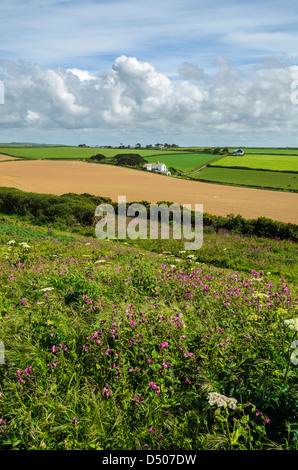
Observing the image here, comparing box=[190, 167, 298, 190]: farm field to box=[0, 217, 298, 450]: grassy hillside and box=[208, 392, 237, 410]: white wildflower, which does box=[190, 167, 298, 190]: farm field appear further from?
box=[208, 392, 237, 410]: white wildflower

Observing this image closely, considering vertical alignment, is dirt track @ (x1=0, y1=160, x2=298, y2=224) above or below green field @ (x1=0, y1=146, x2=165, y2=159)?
below

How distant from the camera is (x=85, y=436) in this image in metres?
3.93

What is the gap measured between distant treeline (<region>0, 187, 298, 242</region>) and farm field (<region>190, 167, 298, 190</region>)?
43574mm

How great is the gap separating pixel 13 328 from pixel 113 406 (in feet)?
8.23

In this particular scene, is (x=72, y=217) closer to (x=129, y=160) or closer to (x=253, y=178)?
(x=253, y=178)

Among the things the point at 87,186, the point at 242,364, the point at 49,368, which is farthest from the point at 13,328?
the point at 87,186

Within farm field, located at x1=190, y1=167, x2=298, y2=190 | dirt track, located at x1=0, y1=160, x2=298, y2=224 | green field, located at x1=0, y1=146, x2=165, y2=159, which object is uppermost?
green field, located at x1=0, y1=146, x2=165, y2=159

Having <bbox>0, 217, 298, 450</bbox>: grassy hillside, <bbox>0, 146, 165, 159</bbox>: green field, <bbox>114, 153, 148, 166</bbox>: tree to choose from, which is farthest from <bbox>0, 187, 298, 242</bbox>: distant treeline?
<bbox>0, 146, 165, 159</bbox>: green field

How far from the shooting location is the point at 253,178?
7806 cm

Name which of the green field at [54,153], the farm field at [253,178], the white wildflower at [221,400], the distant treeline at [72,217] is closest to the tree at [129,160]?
the green field at [54,153]

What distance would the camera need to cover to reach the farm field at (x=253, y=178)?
225 feet

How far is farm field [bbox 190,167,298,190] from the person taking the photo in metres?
68.5
